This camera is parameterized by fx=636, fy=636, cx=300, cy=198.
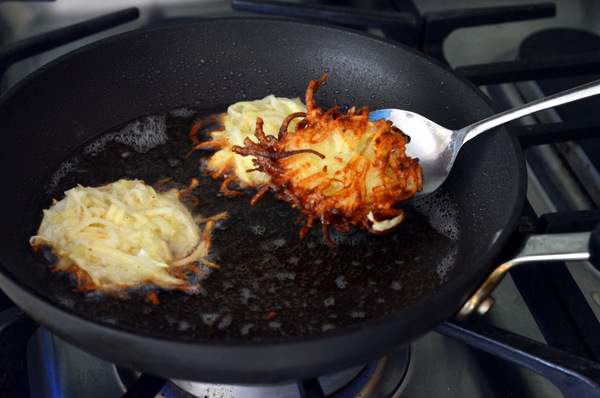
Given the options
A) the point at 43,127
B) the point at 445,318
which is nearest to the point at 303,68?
the point at 43,127

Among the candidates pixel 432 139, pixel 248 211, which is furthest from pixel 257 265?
pixel 432 139

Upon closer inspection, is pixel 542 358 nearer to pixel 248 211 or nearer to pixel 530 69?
pixel 248 211

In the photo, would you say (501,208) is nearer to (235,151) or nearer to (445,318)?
(445,318)

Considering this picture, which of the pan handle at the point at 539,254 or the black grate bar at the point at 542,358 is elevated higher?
the pan handle at the point at 539,254

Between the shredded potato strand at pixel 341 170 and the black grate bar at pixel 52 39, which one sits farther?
the black grate bar at pixel 52 39

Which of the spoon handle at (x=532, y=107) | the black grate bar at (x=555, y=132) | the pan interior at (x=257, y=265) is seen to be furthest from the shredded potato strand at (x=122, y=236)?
the black grate bar at (x=555, y=132)

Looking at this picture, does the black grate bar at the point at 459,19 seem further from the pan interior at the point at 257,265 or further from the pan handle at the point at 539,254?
the pan handle at the point at 539,254
